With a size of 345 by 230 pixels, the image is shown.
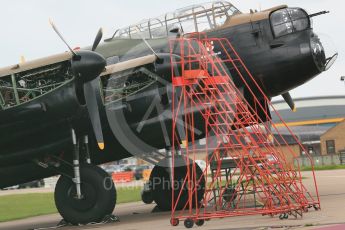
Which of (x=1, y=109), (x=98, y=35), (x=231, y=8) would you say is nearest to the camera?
(x=1, y=109)

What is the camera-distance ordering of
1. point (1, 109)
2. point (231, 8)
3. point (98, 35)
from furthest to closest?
point (231, 8)
point (98, 35)
point (1, 109)

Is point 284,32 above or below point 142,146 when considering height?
above

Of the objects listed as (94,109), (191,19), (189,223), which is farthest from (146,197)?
(189,223)

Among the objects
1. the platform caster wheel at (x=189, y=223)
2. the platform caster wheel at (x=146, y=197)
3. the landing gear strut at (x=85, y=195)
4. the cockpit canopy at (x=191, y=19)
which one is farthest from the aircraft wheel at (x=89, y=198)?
the platform caster wheel at (x=146, y=197)

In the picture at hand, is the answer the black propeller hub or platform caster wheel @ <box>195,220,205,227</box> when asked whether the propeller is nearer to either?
the black propeller hub

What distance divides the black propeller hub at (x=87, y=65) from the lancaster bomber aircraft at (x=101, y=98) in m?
0.03

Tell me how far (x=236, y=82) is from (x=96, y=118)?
4.32 m

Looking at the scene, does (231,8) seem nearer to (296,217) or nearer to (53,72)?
(53,72)

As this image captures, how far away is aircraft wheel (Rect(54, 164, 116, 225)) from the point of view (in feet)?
59.5

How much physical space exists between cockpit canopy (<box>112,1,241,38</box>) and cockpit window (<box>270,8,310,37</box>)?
1.74 m

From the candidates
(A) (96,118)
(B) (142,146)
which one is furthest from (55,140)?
(B) (142,146)

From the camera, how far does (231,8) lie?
2039 cm

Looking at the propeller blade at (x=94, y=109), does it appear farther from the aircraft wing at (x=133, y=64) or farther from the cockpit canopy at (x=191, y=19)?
the cockpit canopy at (x=191, y=19)

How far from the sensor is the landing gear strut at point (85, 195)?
1814 cm
